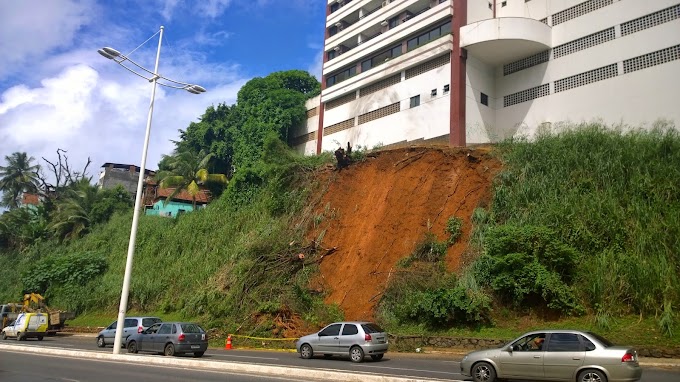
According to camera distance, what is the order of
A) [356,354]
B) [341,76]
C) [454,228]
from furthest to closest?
1. [341,76]
2. [454,228]
3. [356,354]

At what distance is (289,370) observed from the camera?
11.8 metres

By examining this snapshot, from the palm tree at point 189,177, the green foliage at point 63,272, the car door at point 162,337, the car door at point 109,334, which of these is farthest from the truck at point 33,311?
the car door at point 162,337

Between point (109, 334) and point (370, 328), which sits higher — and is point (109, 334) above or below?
below

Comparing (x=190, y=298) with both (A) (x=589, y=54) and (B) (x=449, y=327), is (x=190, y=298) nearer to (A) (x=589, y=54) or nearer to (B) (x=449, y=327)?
(B) (x=449, y=327)

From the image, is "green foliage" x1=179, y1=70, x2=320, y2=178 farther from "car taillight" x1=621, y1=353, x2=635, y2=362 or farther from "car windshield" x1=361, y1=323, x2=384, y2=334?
"car taillight" x1=621, y1=353, x2=635, y2=362

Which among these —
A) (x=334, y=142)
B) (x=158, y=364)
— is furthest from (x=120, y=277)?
(x=158, y=364)

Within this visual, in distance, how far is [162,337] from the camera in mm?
18328

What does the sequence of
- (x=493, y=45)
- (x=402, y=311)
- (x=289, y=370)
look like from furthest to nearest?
1. (x=493, y=45)
2. (x=402, y=311)
3. (x=289, y=370)

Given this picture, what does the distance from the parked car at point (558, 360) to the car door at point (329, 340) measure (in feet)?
20.7

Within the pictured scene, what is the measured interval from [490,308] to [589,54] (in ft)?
68.5

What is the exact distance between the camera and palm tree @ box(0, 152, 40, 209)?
65.0m

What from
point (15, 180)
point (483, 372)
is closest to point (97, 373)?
point (483, 372)

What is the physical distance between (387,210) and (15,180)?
56655mm

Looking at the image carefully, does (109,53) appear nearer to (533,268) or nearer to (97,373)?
(97,373)
